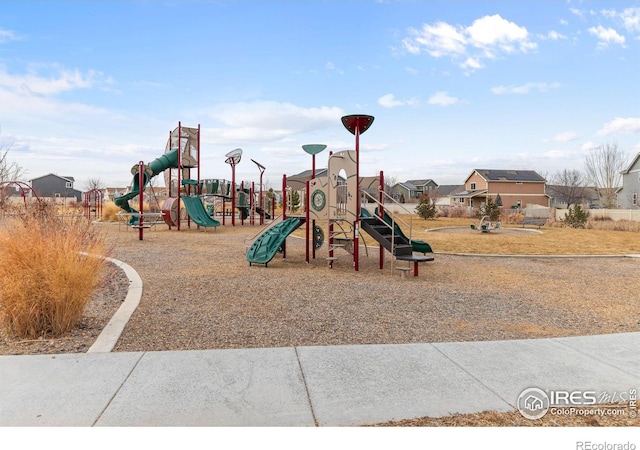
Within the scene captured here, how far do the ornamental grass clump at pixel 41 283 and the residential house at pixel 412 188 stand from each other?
7495cm

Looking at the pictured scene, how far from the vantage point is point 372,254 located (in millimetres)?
13586

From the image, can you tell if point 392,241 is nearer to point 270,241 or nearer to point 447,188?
point 270,241

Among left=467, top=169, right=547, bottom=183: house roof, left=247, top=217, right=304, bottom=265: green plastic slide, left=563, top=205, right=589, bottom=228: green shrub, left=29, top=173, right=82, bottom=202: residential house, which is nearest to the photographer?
left=247, top=217, right=304, bottom=265: green plastic slide

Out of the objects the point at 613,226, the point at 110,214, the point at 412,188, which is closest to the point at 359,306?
the point at 613,226

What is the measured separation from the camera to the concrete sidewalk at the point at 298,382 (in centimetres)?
307

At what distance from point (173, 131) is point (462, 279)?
62.2ft

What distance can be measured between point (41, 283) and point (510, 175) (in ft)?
212

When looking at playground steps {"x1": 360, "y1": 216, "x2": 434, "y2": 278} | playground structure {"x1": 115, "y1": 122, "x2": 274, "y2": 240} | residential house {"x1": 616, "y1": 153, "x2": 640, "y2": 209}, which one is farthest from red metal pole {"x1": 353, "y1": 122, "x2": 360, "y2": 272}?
residential house {"x1": 616, "y1": 153, "x2": 640, "y2": 209}

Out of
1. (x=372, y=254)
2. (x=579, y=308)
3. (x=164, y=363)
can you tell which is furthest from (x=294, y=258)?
(x=164, y=363)

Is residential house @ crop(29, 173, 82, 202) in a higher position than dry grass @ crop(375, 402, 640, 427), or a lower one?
higher

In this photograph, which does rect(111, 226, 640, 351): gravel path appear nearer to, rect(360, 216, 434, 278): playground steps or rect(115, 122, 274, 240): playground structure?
rect(360, 216, 434, 278): playground steps

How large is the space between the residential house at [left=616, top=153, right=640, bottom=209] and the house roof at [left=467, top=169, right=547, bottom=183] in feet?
40.9

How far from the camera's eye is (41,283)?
15.4ft

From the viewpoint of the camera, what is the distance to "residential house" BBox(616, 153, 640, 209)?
4597 cm
